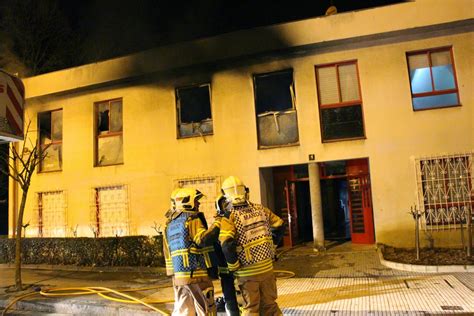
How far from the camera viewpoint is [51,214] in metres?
13.0

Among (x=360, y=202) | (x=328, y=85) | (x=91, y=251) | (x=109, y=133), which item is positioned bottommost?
(x=91, y=251)

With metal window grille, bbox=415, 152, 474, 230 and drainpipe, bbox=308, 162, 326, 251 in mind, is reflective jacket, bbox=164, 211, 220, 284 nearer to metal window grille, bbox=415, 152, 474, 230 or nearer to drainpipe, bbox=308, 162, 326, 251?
drainpipe, bbox=308, 162, 326, 251

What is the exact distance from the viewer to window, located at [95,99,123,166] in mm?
12523

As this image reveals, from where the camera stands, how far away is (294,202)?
38.0 ft

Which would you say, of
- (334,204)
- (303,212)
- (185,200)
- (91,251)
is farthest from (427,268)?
(334,204)

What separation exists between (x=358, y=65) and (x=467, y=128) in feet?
9.89

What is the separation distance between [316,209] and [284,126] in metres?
2.39

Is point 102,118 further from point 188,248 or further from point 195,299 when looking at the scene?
point 195,299

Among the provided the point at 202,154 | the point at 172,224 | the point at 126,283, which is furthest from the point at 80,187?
the point at 172,224

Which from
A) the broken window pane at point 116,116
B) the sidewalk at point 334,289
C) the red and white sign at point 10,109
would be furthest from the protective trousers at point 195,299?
the broken window pane at point 116,116

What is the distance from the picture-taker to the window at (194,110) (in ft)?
37.8

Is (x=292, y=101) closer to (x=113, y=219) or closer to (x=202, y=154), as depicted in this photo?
(x=202, y=154)

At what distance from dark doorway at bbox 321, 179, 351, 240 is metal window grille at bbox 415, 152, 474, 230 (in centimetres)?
518

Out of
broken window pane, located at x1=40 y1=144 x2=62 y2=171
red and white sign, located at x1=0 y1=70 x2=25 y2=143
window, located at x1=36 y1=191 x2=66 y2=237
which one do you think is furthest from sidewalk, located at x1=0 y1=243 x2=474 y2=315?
broken window pane, located at x1=40 y1=144 x2=62 y2=171
